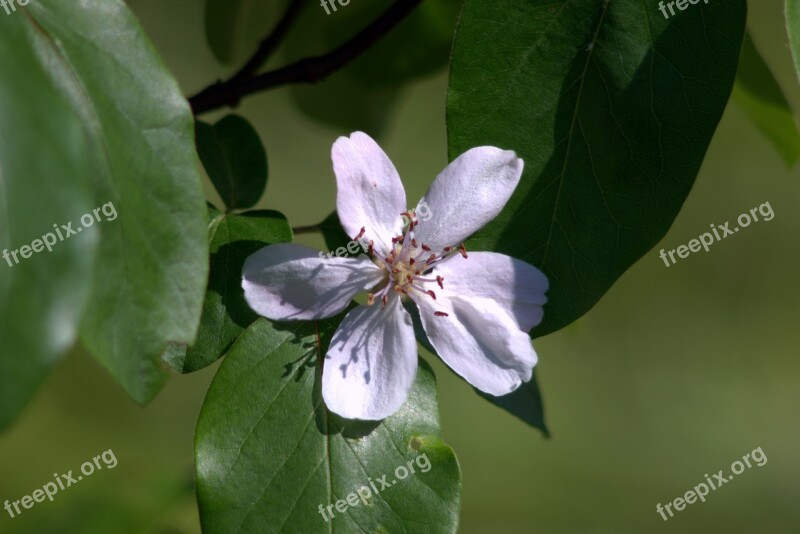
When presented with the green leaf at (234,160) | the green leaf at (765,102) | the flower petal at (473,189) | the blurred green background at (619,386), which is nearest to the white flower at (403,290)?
the flower petal at (473,189)

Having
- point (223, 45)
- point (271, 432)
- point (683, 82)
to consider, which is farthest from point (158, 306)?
point (223, 45)

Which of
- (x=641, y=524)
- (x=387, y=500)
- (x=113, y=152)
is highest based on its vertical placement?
(x=113, y=152)

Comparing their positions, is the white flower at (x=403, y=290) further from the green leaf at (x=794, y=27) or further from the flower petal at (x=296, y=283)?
the green leaf at (x=794, y=27)

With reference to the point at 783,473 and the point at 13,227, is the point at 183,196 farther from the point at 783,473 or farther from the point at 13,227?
the point at 783,473

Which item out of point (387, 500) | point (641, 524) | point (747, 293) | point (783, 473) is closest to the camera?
point (387, 500)

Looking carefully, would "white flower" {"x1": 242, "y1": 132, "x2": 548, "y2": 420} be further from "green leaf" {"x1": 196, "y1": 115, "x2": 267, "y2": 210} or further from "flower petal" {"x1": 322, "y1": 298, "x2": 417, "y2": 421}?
"green leaf" {"x1": 196, "y1": 115, "x2": 267, "y2": 210}

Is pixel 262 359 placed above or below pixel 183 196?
below

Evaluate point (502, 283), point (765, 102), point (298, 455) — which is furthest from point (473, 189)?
point (765, 102)
